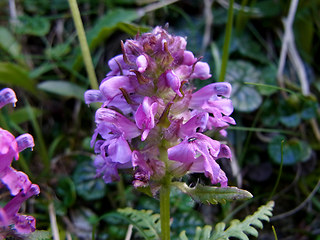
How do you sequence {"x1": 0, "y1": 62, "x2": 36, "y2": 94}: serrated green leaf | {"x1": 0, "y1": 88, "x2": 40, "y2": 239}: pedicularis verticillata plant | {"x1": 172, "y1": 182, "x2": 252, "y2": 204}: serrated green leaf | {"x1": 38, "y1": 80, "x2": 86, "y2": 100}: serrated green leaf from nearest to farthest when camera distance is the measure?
{"x1": 0, "y1": 88, "x2": 40, "y2": 239}: pedicularis verticillata plant → {"x1": 172, "y1": 182, "x2": 252, "y2": 204}: serrated green leaf → {"x1": 38, "y1": 80, "x2": 86, "y2": 100}: serrated green leaf → {"x1": 0, "y1": 62, "x2": 36, "y2": 94}: serrated green leaf

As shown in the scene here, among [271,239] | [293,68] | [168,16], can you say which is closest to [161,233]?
[271,239]

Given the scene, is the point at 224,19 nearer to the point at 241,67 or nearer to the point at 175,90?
the point at 241,67

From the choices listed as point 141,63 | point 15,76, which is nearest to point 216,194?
point 141,63

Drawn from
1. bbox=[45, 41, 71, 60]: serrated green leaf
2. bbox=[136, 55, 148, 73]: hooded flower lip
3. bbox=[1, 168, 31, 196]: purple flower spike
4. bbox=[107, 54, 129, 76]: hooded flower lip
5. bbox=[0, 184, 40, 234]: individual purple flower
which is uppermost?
bbox=[136, 55, 148, 73]: hooded flower lip

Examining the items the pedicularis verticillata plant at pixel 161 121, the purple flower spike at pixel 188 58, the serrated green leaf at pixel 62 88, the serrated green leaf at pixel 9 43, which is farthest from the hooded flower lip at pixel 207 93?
the serrated green leaf at pixel 9 43

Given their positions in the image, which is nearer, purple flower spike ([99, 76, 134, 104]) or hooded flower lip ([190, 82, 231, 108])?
purple flower spike ([99, 76, 134, 104])

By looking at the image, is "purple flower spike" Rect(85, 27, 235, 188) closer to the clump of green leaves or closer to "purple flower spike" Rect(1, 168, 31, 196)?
the clump of green leaves

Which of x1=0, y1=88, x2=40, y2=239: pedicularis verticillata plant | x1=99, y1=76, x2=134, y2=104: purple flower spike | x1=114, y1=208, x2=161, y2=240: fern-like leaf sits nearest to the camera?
x1=0, y1=88, x2=40, y2=239: pedicularis verticillata plant

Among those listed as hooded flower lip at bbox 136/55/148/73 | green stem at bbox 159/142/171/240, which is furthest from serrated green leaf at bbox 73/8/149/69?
green stem at bbox 159/142/171/240
